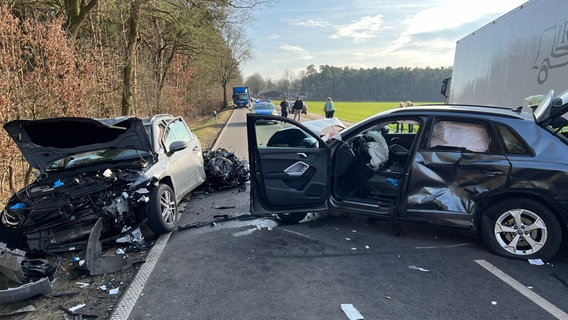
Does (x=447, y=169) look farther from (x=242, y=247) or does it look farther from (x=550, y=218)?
(x=242, y=247)

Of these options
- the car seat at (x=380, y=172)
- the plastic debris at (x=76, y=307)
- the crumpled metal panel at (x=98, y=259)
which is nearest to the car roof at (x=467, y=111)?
the car seat at (x=380, y=172)

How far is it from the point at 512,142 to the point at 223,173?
5303 mm

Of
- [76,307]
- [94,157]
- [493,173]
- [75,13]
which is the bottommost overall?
[76,307]

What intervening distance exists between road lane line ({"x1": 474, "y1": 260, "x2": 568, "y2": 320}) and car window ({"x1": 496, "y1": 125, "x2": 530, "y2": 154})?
52.2 inches

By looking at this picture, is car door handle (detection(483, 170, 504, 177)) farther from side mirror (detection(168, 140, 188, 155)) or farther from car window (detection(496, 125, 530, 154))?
side mirror (detection(168, 140, 188, 155))

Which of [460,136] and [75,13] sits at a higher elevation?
[75,13]

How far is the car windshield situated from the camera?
502cm

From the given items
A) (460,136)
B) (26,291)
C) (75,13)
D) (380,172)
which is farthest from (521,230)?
(75,13)

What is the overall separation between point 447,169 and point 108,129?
448cm

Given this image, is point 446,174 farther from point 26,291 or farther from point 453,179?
point 26,291

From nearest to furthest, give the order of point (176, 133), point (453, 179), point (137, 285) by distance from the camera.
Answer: point (137, 285) → point (453, 179) → point (176, 133)

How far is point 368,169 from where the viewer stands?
519cm

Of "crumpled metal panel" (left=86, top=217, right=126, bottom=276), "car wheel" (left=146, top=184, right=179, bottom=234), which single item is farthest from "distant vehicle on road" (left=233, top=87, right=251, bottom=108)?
"crumpled metal panel" (left=86, top=217, right=126, bottom=276)

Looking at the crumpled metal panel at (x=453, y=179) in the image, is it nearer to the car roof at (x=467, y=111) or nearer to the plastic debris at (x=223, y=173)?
the car roof at (x=467, y=111)
